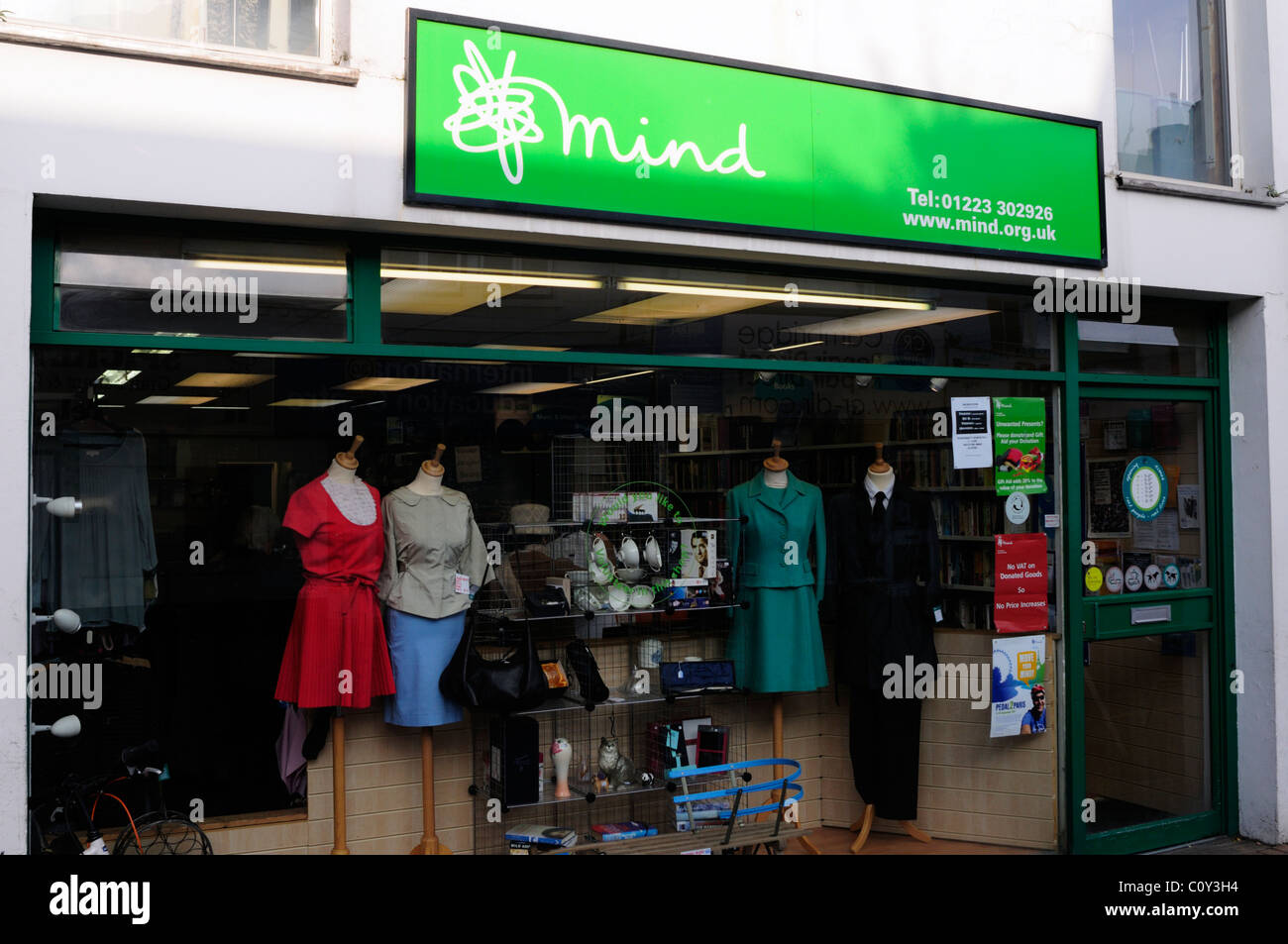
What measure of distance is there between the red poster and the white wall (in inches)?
46.8

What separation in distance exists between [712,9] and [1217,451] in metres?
3.36

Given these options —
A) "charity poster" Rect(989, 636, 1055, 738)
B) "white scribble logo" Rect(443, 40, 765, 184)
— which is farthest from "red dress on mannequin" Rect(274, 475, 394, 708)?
"charity poster" Rect(989, 636, 1055, 738)

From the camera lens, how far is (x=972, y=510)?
212 inches

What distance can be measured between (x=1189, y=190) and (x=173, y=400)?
4.62 metres

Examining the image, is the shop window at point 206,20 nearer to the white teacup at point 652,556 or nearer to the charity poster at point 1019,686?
the white teacup at point 652,556

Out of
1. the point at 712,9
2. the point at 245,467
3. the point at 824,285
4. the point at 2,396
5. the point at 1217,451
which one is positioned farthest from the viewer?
the point at 1217,451

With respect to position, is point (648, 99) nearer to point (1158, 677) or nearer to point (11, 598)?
point (11, 598)

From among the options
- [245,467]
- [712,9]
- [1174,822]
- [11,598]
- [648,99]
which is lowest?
[1174,822]

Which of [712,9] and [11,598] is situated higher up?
[712,9]

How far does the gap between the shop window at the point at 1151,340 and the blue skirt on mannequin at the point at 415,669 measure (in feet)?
10.7

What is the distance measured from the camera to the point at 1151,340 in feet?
18.5

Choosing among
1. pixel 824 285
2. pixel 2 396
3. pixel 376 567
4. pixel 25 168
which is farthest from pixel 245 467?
pixel 824 285

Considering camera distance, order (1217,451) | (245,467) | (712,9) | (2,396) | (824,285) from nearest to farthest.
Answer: (2,396) → (245,467) → (712,9) → (824,285) → (1217,451)

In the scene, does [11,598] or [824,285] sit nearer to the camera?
[11,598]
